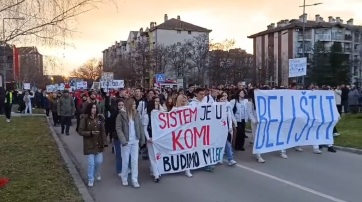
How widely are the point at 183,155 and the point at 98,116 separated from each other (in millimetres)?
2045

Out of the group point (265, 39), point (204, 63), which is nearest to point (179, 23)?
point (265, 39)

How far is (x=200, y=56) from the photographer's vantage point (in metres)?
62.9

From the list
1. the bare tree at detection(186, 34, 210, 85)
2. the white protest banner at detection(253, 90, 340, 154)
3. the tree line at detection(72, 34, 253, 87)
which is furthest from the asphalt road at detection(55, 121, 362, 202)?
the bare tree at detection(186, 34, 210, 85)

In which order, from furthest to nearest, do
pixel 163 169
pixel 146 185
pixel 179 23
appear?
pixel 179 23 < pixel 163 169 < pixel 146 185

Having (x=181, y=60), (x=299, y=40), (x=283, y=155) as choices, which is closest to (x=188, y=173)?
(x=283, y=155)

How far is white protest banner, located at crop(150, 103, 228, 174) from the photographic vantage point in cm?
980

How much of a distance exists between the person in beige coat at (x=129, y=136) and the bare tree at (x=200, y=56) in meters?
52.6

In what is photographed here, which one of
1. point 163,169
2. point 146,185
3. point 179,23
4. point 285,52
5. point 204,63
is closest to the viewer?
point 146,185

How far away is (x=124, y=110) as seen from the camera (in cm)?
916

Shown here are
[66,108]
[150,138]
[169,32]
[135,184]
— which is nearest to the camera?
[135,184]

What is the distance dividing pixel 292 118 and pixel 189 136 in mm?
3636

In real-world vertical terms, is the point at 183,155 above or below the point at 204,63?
below

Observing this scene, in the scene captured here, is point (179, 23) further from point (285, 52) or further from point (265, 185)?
point (265, 185)

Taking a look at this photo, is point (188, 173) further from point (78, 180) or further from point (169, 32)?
point (169, 32)
